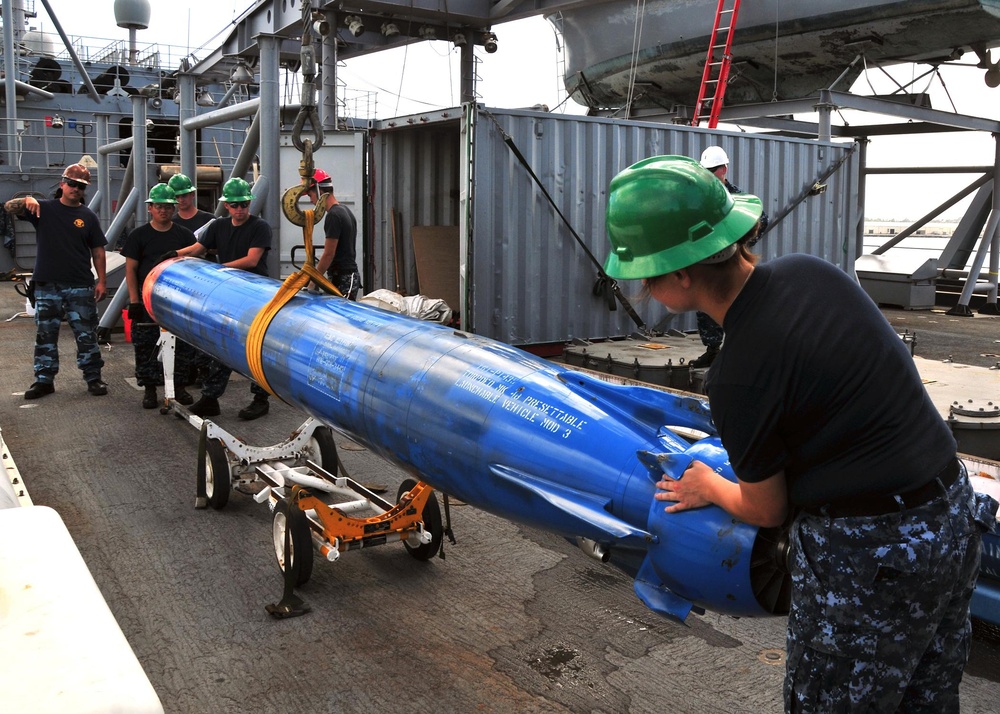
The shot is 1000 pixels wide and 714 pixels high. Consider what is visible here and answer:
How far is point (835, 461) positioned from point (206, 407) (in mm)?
6168

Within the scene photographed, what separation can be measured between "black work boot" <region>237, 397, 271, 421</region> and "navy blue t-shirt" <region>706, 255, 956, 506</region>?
5803 mm

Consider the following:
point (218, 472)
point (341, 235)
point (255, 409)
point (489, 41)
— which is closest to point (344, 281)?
point (341, 235)

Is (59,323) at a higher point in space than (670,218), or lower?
lower

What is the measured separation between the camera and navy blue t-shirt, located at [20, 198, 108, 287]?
7.62 metres

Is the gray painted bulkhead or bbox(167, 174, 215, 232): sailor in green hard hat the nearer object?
the gray painted bulkhead

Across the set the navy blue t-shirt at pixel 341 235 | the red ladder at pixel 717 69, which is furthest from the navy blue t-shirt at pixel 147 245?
the red ladder at pixel 717 69

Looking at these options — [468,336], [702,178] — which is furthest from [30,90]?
[702,178]

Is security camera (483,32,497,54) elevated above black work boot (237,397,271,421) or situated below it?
above

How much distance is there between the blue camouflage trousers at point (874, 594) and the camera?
1.79 meters

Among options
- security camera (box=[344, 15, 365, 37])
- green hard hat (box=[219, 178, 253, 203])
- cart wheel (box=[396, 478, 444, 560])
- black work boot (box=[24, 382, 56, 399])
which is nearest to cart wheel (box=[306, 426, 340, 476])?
cart wheel (box=[396, 478, 444, 560])

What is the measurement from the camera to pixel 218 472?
4.93m

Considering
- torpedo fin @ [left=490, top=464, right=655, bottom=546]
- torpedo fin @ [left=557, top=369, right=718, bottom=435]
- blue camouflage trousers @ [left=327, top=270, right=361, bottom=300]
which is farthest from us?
blue camouflage trousers @ [left=327, top=270, right=361, bottom=300]

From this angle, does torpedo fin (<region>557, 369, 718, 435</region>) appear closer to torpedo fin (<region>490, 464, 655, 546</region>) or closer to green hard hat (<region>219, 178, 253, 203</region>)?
torpedo fin (<region>490, 464, 655, 546</region>)

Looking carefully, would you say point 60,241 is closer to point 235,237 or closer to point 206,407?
point 235,237
